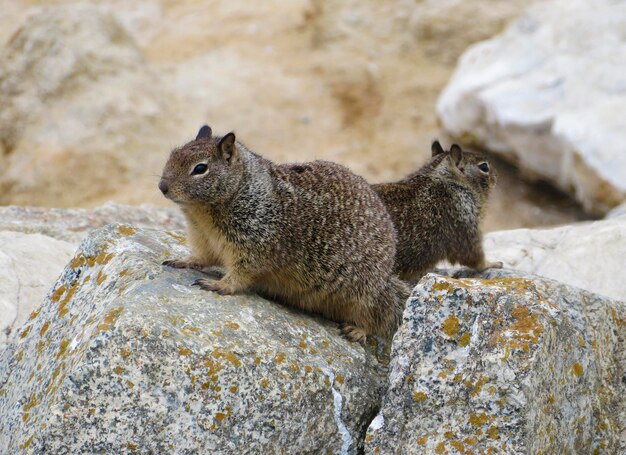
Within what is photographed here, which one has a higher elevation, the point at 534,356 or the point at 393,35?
the point at 393,35

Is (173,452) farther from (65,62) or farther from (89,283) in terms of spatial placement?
(65,62)

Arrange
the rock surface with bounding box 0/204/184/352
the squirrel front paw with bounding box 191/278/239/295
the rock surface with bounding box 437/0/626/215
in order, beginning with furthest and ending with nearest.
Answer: the rock surface with bounding box 437/0/626/215
the rock surface with bounding box 0/204/184/352
the squirrel front paw with bounding box 191/278/239/295

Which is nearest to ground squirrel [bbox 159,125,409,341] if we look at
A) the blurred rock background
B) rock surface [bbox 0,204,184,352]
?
rock surface [bbox 0,204,184,352]

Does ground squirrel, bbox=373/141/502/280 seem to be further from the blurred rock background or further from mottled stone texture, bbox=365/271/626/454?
the blurred rock background

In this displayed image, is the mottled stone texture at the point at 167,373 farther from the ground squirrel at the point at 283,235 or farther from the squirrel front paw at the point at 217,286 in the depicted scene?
the ground squirrel at the point at 283,235

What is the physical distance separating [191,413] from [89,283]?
138cm

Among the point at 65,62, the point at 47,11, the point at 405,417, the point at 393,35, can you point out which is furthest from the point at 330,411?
the point at 393,35

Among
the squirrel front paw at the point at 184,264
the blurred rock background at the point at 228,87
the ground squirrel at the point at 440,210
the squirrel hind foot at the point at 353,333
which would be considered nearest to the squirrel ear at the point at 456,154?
the ground squirrel at the point at 440,210

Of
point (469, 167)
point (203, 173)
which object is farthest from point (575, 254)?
point (203, 173)

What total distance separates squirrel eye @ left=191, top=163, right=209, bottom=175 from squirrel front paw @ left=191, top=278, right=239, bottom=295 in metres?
0.74

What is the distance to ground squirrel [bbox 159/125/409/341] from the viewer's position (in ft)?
20.2

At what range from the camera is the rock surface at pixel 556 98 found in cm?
1223

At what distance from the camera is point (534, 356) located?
16.1 feet

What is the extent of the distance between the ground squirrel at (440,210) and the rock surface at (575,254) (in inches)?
20.7
